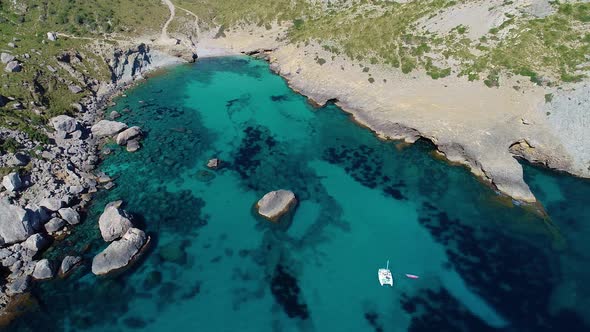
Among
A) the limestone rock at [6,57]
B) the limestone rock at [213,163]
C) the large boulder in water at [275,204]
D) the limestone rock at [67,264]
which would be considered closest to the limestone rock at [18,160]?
the limestone rock at [67,264]

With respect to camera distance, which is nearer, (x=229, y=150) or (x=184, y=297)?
(x=184, y=297)

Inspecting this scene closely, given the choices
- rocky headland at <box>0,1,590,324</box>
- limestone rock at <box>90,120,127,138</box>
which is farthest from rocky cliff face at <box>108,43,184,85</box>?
limestone rock at <box>90,120,127,138</box>

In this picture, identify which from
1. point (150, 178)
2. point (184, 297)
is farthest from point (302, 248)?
point (150, 178)

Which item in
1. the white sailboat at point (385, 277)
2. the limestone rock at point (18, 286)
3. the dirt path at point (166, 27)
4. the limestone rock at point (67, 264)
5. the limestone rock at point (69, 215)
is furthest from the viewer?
the dirt path at point (166, 27)

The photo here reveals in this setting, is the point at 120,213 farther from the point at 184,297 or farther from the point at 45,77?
the point at 45,77

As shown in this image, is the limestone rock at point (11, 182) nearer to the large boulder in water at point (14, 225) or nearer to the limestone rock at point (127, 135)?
the large boulder in water at point (14, 225)

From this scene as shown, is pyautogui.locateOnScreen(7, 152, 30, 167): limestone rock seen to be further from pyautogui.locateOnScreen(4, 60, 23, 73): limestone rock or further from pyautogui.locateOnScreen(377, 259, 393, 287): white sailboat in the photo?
pyautogui.locateOnScreen(377, 259, 393, 287): white sailboat

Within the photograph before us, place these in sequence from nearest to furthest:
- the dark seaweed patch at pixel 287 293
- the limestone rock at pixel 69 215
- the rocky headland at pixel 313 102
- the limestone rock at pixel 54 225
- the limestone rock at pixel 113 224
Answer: the dark seaweed patch at pixel 287 293
the rocky headland at pixel 313 102
the limestone rock at pixel 113 224
the limestone rock at pixel 54 225
the limestone rock at pixel 69 215
